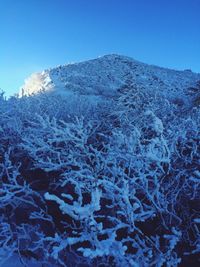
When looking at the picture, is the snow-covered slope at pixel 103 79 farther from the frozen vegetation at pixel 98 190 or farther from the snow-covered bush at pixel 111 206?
the snow-covered bush at pixel 111 206

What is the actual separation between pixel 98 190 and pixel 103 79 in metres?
20.3

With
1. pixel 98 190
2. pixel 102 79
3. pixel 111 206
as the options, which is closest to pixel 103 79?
pixel 102 79

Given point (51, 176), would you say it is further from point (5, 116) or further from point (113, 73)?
point (113, 73)

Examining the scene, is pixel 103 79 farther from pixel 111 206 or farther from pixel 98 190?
pixel 98 190

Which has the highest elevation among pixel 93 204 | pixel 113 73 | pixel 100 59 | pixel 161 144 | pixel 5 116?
pixel 100 59

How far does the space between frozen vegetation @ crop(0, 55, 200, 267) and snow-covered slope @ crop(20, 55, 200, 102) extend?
6395 millimetres

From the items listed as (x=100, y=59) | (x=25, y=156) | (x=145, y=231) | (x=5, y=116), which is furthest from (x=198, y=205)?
(x=100, y=59)

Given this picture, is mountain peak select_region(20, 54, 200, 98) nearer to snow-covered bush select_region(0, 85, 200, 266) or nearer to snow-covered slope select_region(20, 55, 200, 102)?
snow-covered slope select_region(20, 55, 200, 102)

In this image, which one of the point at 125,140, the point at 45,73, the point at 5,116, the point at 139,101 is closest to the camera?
the point at 125,140

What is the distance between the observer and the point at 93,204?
2850mm

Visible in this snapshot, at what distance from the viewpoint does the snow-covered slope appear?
18.5 metres

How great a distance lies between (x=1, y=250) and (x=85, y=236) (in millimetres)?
1851

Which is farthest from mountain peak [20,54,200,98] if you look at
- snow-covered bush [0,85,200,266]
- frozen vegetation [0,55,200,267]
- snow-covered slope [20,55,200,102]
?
snow-covered bush [0,85,200,266]

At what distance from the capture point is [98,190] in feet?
9.89
